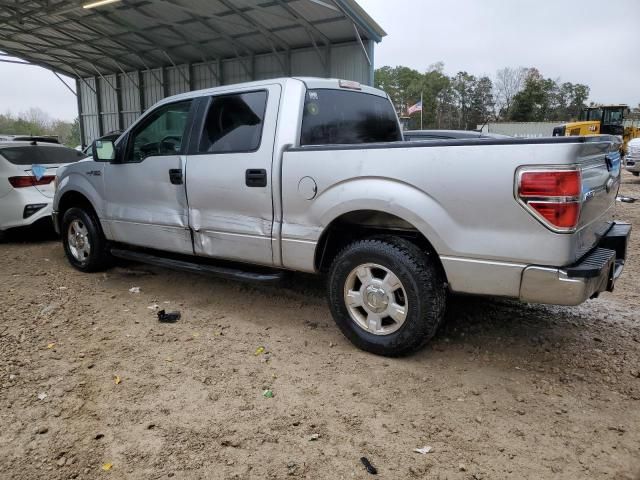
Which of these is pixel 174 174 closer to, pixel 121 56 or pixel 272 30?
pixel 272 30

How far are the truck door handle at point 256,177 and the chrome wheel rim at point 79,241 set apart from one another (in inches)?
104

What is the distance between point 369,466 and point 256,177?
226 centimetres

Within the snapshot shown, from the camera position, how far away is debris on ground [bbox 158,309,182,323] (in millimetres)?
4195

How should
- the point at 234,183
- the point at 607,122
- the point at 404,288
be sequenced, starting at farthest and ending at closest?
the point at 607,122 < the point at 234,183 < the point at 404,288

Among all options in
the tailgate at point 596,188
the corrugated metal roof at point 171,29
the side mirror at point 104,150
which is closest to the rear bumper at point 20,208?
the side mirror at point 104,150

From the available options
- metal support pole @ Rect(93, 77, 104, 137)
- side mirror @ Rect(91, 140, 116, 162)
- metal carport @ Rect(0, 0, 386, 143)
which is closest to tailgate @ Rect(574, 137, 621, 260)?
side mirror @ Rect(91, 140, 116, 162)

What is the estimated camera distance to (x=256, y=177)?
12.5ft

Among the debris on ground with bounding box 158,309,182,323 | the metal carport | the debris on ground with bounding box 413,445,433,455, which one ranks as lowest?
the debris on ground with bounding box 413,445,433,455

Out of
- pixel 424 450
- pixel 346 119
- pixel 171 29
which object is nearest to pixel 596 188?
pixel 424 450

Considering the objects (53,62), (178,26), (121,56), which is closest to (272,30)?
(178,26)

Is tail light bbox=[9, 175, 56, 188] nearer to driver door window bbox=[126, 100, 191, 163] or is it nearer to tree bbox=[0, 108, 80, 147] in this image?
driver door window bbox=[126, 100, 191, 163]

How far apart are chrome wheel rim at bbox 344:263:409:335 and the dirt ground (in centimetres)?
26

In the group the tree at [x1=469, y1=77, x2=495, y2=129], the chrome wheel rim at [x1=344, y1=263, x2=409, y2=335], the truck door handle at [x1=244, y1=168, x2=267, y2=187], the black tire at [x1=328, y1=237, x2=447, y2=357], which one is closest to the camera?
the black tire at [x1=328, y1=237, x2=447, y2=357]

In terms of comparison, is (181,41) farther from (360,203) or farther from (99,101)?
(360,203)
